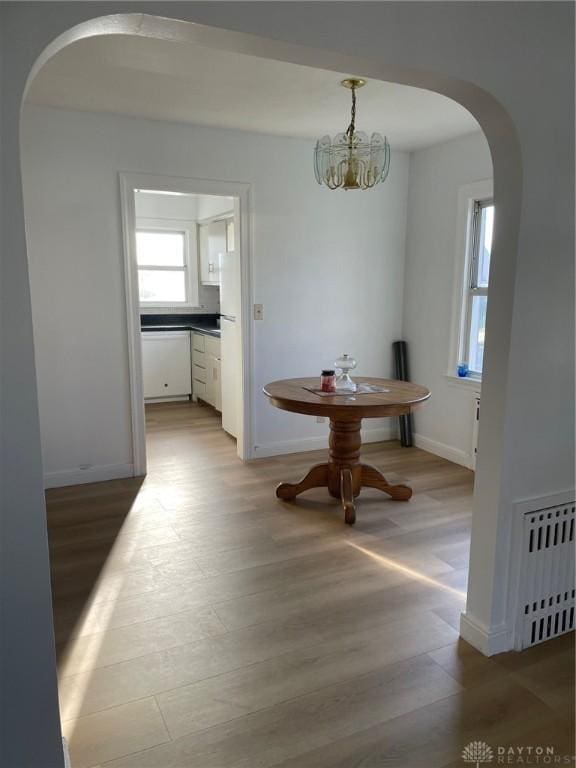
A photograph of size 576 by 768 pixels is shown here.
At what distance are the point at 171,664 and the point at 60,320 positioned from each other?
2.40 metres

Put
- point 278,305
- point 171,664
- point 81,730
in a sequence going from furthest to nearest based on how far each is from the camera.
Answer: point 278,305 < point 171,664 < point 81,730

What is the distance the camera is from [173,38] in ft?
4.61

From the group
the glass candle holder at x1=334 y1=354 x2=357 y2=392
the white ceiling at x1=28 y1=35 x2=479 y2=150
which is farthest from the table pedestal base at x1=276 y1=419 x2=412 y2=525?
the white ceiling at x1=28 y1=35 x2=479 y2=150

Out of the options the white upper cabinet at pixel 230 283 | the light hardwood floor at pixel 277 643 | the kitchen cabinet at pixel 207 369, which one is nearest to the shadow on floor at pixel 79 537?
the light hardwood floor at pixel 277 643

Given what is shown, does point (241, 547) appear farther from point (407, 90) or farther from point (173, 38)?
point (407, 90)

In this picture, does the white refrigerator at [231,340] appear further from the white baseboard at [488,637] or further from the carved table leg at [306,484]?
the white baseboard at [488,637]

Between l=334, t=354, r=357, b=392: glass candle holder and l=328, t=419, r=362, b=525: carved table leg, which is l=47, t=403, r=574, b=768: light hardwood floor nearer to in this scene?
l=328, t=419, r=362, b=525: carved table leg

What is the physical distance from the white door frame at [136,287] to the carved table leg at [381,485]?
3.65ft

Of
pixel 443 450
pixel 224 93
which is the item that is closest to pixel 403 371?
pixel 443 450

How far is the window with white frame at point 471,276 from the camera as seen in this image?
3967mm

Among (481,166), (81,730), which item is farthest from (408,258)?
(81,730)

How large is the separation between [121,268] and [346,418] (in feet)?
6.17

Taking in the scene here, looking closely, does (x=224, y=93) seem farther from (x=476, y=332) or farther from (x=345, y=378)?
(x=476, y=332)

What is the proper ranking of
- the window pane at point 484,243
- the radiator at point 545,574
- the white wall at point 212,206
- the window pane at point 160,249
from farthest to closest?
the window pane at point 160,249, the white wall at point 212,206, the window pane at point 484,243, the radiator at point 545,574
